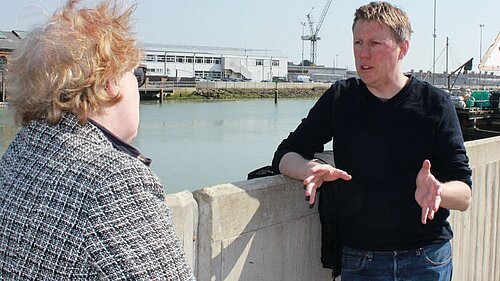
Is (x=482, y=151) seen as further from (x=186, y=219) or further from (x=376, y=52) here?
(x=186, y=219)

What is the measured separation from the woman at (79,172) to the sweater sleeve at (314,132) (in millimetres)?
1527

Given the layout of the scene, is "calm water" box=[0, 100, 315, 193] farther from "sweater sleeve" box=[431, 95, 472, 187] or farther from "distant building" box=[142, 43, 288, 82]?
"distant building" box=[142, 43, 288, 82]

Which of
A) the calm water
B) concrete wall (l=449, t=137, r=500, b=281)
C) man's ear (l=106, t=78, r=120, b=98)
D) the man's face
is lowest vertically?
the calm water

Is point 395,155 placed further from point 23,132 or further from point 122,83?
point 23,132

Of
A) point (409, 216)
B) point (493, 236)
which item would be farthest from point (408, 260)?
point (493, 236)

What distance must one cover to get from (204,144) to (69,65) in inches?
1105

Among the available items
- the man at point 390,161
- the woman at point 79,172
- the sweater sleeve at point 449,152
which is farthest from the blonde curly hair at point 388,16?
the woman at point 79,172

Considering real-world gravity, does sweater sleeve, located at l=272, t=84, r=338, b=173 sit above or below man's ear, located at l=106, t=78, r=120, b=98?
below

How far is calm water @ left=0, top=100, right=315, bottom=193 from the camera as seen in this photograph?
20.8 meters

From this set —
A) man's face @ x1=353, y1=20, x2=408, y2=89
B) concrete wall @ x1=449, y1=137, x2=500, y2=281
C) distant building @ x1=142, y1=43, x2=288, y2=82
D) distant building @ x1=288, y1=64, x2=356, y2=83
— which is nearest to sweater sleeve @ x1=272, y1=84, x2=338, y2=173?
man's face @ x1=353, y1=20, x2=408, y2=89

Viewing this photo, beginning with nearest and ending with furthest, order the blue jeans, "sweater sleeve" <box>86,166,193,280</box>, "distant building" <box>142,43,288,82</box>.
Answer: "sweater sleeve" <box>86,166,193,280</box> < the blue jeans < "distant building" <box>142,43,288,82</box>

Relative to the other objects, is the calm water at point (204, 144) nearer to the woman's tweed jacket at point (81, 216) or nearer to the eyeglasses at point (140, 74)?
the eyeglasses at point (140, 74)

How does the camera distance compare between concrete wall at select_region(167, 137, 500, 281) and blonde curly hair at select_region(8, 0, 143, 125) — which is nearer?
blonde curly hair at select_region(8, 0, 143, 125)

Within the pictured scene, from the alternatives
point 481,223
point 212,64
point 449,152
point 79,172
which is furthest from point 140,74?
point 212,64
